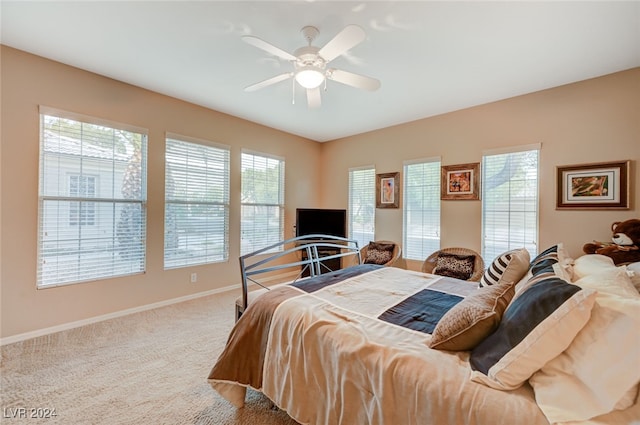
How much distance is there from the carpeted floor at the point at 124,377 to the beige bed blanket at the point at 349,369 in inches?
11.3

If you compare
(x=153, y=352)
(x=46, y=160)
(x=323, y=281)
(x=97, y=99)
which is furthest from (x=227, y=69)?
(x=153, y=352)

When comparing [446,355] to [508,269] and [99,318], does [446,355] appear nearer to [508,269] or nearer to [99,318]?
[508,269]

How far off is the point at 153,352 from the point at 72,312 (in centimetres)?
126

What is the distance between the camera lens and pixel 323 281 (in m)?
2.26

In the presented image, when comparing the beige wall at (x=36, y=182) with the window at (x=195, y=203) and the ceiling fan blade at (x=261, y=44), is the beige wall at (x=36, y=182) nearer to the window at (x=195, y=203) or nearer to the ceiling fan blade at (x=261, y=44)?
the window at (x=195, y=203)

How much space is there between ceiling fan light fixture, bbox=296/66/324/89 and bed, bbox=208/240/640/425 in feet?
5.44

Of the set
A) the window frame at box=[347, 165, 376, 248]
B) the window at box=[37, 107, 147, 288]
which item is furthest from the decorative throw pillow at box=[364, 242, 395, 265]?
the window at box=[37, 107, 147, 288]

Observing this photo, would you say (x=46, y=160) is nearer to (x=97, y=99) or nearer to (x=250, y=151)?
(x=97, y=99)

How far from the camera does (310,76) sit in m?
2.18

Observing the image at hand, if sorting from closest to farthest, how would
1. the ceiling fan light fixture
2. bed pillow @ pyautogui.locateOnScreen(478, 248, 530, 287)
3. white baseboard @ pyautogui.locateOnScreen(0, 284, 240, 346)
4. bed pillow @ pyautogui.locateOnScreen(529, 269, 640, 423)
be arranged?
1. bed pillow @ pyautogui.locateOnScreen(529, 269, 640, 423)
2. bed pillow @ pyautogui.locateOnScreen(478, 248, 530, 287)
3. the ceiling fan light fixture
4. white baseboard @ pyautogui.locateOnScreen(0, 284, 240, 346)

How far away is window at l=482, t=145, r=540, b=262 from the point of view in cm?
339

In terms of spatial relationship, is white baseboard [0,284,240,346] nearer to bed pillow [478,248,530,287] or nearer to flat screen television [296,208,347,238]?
flat screen television [296,208,347,238]

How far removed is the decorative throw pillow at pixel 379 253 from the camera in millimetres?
4375

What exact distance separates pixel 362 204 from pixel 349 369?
4.07 m
